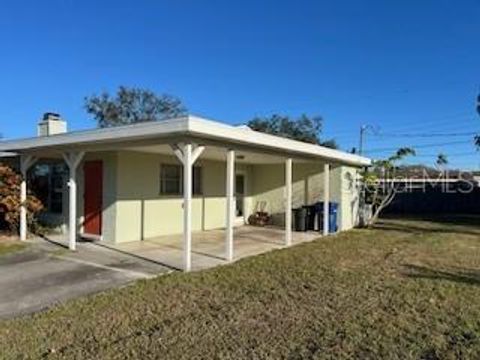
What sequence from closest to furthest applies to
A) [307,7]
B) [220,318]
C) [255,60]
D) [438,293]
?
[220,318] < [438,293] < [307,7] < [255,60]

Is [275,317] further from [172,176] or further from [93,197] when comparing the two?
[172,176]

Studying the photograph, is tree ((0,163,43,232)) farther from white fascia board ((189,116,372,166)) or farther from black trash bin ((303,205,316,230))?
black trash bin ((303,205,316,230))

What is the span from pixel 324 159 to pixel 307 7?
5.30 meters

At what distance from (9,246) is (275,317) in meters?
8.11

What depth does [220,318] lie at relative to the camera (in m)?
5.83

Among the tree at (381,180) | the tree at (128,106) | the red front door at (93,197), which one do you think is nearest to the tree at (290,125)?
the tree at (128,106)

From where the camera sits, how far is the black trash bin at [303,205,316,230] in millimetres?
16109

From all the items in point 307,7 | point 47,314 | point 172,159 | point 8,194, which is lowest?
point 47,314

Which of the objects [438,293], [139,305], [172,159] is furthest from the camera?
[172,159]

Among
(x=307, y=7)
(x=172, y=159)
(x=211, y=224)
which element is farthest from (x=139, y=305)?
(x=307, y=7)

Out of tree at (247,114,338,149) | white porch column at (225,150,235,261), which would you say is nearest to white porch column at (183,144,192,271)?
white porch column at (225,150,235,261)

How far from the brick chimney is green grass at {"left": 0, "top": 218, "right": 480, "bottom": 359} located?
741 cm

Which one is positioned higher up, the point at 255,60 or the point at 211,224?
the point at 255,60

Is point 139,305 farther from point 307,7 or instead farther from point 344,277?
point 307,7
